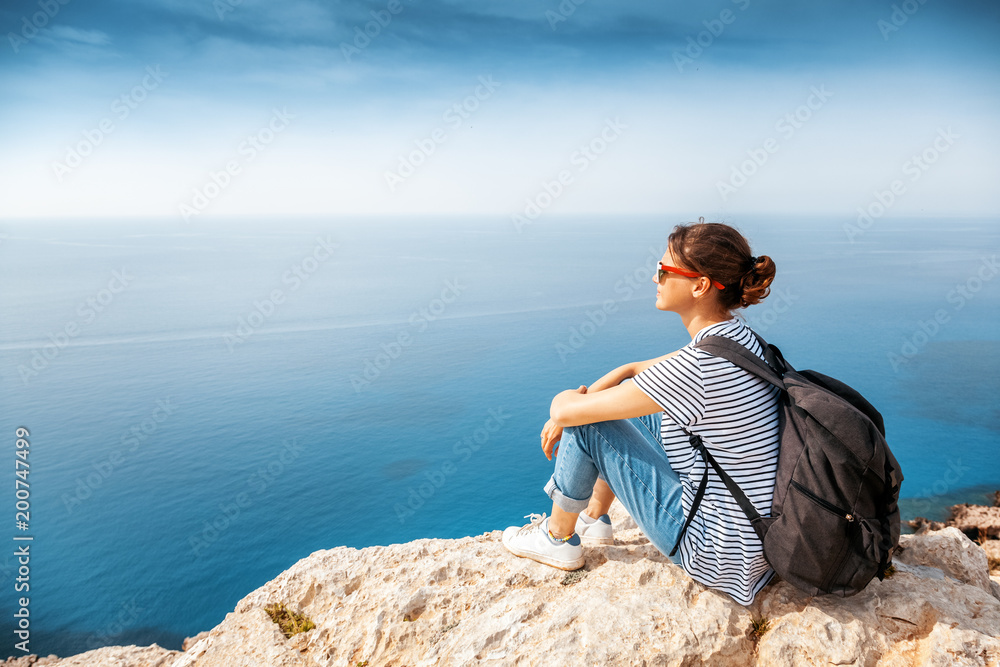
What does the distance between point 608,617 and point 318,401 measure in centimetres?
1933

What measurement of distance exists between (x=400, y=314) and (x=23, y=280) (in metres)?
30.9

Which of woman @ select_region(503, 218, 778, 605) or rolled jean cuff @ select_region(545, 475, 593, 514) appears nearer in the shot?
woman @ select_region(503, 218, 778, 605)

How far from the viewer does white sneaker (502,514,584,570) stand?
3072mm

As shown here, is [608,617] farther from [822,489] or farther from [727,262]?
[727,262]

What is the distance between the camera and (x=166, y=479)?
16.0 meters

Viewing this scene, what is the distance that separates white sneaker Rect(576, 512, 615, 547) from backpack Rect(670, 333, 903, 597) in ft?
3.62

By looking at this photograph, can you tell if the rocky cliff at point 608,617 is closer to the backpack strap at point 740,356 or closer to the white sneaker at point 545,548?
the white sneaker at point 545,548

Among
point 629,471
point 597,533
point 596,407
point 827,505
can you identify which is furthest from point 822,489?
point 597,533

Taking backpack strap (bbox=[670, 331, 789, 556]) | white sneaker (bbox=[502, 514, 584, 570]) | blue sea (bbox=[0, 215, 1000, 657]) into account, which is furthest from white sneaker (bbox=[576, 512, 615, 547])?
blue sea (bbox=[0, 215, 1000, 657])

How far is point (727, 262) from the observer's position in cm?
241

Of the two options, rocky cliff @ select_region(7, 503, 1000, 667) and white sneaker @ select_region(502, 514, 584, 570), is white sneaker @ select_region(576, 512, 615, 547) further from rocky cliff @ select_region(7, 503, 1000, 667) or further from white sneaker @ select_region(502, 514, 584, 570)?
white sneaker @ select_region(502, 514, 584, 570)

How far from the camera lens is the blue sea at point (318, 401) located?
1341 cm

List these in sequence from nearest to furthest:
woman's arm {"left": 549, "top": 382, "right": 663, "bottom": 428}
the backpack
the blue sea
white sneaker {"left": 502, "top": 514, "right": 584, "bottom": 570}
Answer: the backpack < woman's arm {"left": 549, "top": 382, "right": 663, "bottom": 428} < white sneaker {"left": 502, "top": 514, "right": 584, "bottom": 570} < the blue sea

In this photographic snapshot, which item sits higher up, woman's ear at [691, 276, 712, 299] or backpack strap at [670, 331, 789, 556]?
woman's ear at [691, 276, 712, 299]
